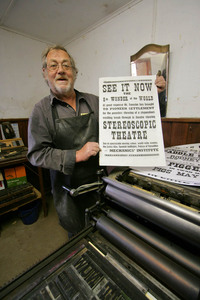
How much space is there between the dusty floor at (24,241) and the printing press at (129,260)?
1.00 meters

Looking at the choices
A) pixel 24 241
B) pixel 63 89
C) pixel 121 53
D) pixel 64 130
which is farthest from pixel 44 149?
pixel 121 53

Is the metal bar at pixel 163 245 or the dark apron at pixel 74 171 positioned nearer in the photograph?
the metal bar at pixel 163 245

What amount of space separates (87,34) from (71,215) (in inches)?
93.5

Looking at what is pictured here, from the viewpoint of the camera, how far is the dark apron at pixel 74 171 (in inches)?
38.3

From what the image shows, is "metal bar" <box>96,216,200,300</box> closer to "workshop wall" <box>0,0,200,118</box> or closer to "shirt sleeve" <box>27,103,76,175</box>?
"shirt sleeve" <box>27,103,76,175</box>

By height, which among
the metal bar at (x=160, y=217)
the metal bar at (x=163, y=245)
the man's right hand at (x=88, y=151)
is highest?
the man's right hand at (x=88, y=151)

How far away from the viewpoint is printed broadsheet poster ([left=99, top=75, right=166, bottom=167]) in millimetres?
684

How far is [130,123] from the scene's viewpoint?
0.72m

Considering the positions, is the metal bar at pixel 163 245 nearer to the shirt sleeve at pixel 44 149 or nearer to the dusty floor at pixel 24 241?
the shirt sleeve at pixel 44 149

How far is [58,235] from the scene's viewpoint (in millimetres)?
1731

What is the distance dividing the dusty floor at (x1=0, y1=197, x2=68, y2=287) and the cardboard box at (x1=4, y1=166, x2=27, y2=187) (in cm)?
59

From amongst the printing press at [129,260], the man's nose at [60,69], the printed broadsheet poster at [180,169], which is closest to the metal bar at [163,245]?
the printing press at [129,260]

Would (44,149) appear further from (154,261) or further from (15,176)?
(15,176)

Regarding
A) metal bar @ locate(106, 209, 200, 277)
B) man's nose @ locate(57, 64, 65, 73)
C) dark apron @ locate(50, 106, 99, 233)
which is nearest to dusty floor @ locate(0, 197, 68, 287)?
dark apron @ locate(50, 106, 99, 233)
